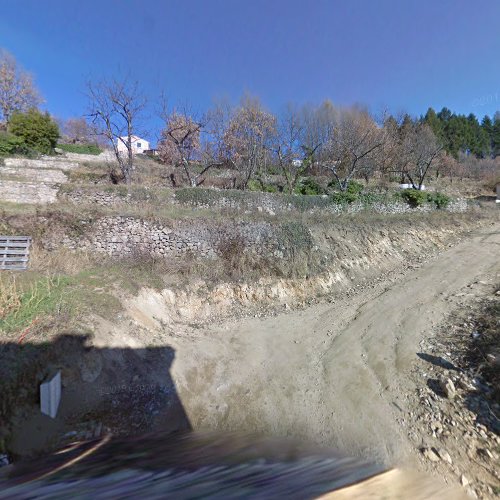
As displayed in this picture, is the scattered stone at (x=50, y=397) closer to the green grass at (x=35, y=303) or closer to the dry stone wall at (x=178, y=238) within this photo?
the green grass at (x=35, y=303)

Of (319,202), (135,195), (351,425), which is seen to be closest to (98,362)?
(351,425)

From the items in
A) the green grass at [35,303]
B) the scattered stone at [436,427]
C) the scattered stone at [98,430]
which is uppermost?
the green grass at [35,303]

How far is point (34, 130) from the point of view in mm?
24047

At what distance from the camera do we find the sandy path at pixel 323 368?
5.36 meters

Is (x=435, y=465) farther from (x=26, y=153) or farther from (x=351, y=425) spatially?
(x=26, y=153)

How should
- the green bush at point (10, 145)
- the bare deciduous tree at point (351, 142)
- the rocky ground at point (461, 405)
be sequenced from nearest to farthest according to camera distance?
the rocky ground at point (461, 405) < the green bush at point (10, 145) < the bare deciduous tree at point (351, 142)

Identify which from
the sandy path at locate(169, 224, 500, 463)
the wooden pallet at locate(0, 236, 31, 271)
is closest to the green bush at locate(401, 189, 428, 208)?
the sandy path at locate(169, 224, 500, 463)

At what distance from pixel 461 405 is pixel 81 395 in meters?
7.42

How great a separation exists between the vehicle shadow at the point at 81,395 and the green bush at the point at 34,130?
24.6 metres

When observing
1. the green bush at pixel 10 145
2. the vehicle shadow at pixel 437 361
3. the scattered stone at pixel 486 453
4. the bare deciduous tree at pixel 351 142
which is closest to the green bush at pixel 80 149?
the green bush at pixel 10 145

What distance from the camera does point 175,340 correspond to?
807cm

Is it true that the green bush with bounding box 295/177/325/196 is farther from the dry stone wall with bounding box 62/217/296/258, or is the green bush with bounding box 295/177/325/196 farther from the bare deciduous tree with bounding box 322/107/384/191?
the dry stone wall with bounding box 62/217/296/258

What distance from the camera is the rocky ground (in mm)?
4109

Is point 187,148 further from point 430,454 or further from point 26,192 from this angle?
point 430,454
